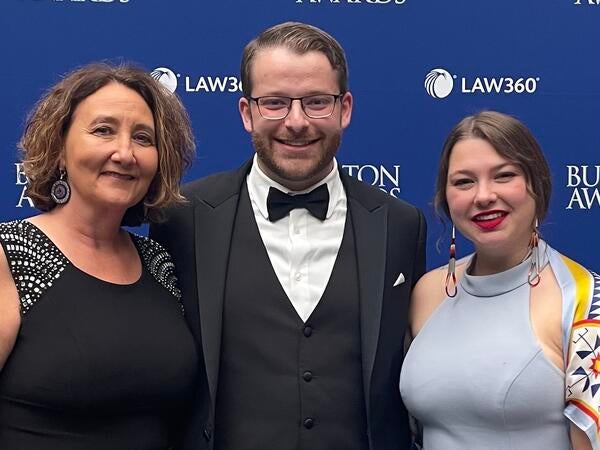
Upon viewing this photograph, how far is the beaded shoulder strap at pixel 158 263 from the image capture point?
208 centimetres

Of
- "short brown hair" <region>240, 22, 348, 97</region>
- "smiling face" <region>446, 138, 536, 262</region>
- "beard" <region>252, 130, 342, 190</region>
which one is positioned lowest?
"smiling face" <region>446, 138, 536, 262</region>

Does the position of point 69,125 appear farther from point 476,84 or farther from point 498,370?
point 476,84

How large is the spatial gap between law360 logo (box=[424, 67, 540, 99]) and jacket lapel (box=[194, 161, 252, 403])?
91cm

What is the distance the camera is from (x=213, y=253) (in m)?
2.14

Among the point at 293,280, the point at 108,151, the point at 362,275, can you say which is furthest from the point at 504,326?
the point at 108,151

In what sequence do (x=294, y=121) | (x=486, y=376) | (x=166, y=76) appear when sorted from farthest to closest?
1. (x=166, y=76)
2. (x=294, y=121)
3. (x=486, y=376)

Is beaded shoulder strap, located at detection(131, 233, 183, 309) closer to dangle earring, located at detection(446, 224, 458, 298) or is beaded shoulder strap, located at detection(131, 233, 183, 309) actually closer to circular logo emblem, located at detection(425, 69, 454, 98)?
dangle earring, located at detection(446, 224, 458, 298)

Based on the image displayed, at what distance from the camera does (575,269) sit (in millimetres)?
1963

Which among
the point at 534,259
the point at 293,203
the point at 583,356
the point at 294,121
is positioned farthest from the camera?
the point at 293,203

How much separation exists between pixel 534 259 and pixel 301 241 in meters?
0.59

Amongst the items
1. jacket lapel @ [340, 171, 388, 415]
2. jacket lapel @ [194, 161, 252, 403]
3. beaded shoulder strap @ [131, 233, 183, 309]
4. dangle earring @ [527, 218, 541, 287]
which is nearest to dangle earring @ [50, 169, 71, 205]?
beaded shoulder strap @ [131, 233, 183, 309]

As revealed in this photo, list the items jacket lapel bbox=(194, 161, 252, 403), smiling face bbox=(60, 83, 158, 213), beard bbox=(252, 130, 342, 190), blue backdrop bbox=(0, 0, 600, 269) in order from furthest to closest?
blue backdrop bbox=(0, 0, 600, 269)
beard bbox=(252, 130, 342, 190)
jacket lapel bbox=(194, 161, 252, 403)
smiling face bbox=(60, 83, 158, 213)

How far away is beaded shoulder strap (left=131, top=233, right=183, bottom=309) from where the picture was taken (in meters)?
2.08

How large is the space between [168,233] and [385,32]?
1.15 m
